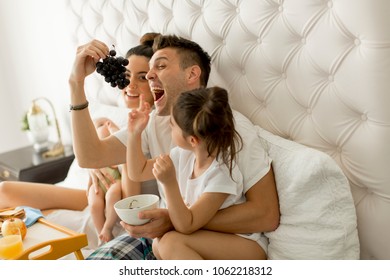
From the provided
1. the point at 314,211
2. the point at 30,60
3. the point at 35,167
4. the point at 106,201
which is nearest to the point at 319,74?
the point at 314,211

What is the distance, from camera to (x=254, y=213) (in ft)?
4.33

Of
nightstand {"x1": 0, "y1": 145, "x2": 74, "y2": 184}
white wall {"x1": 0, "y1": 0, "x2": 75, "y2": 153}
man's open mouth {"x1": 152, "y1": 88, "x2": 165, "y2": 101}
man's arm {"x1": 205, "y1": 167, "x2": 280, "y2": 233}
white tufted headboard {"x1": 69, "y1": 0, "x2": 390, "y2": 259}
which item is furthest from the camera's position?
white wall {"x1": 0, "y1": 0, "x2": 75, "y2": 153}

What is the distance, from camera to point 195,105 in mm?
1264

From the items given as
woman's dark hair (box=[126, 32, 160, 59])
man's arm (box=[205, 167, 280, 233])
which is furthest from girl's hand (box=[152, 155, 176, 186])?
woman's dark hair (box=[126, 32, 160, 59])

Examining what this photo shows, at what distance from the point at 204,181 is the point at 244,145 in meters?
0.18

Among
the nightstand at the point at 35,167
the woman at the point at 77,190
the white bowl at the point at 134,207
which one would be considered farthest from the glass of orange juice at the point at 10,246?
the nightstand at the point at 35,167

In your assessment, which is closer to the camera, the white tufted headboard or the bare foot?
the white tufted headboard

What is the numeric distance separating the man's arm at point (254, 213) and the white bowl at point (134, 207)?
20cm

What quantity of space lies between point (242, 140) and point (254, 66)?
307 mm

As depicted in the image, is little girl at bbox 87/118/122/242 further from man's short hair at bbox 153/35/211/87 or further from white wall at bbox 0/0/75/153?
white wall at bbox 0/0/75/153

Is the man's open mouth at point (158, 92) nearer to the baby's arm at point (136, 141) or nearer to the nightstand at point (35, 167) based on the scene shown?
the baby's arm at point (136, 141)

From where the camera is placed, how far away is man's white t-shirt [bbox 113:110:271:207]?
135 cm

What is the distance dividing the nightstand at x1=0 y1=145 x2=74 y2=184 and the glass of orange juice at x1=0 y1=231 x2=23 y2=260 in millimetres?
1231

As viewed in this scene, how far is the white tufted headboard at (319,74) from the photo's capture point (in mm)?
1209
